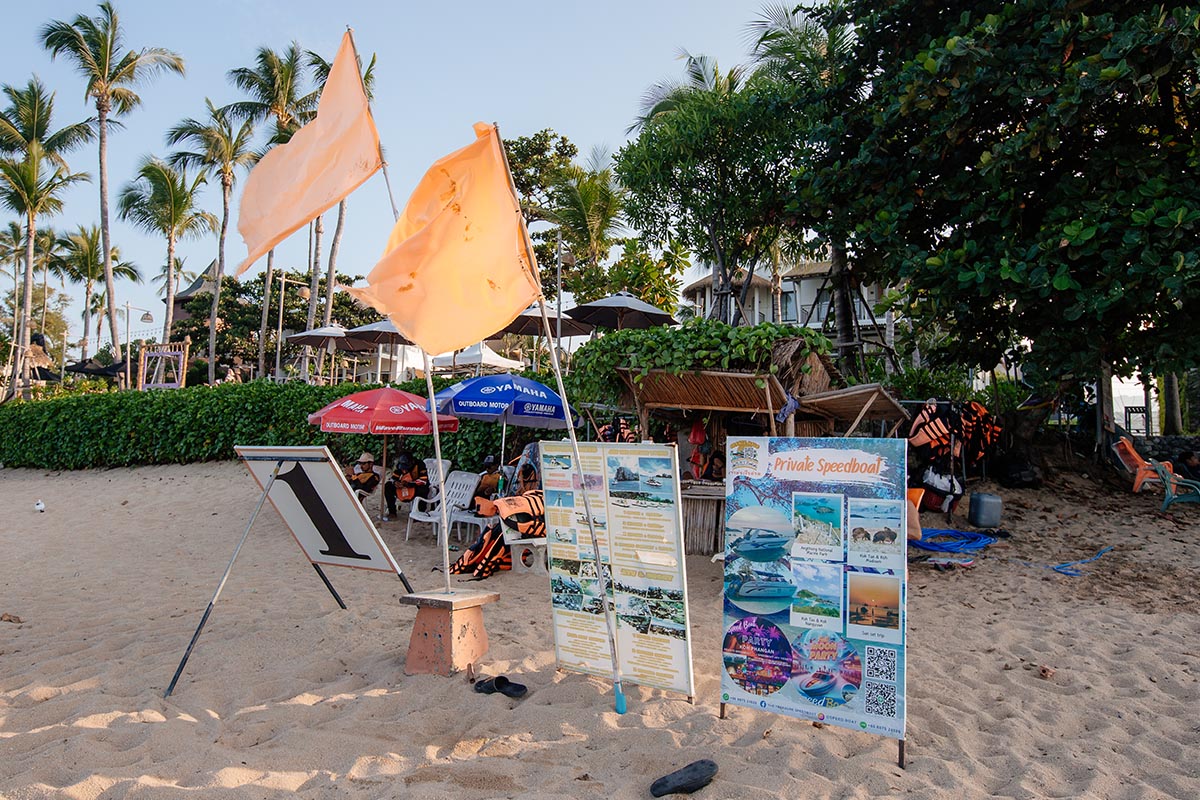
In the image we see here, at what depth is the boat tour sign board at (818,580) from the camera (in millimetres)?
3178

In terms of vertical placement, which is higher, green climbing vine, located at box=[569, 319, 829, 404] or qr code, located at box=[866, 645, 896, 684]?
green climbing vine, located at box=[569, 319, 829, 404]

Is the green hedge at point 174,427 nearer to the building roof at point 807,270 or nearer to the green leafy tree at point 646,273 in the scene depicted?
the green leafy tree at point 646,273

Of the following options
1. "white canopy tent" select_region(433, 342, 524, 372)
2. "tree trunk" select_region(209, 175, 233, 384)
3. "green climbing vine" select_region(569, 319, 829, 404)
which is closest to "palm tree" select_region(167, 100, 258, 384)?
"tree trunk" select_region(209, 175, 233, 384)

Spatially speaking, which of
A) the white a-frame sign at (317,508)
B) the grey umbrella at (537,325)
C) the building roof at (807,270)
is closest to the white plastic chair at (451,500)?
the white a-frame sign at (317,508)

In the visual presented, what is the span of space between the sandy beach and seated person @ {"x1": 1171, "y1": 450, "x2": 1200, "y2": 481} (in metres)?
4.83

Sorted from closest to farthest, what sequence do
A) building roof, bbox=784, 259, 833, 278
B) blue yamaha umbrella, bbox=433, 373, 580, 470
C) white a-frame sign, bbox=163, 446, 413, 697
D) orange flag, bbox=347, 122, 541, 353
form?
1. orange flag, bbox=347, 122, 541, 353
2. white a-frame sign, bbox=163, 446, 413, 697
3. blue yamaha umbrella, bbox=433, 373, 580, 470
4. building roof, bbox=784, 259, 833, 278

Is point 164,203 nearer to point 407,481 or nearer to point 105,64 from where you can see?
point 105,64

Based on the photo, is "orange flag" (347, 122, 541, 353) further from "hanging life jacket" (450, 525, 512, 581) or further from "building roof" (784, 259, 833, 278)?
"building roof" (784, 259, 833, 278)

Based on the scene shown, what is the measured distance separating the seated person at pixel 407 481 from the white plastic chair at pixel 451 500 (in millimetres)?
246

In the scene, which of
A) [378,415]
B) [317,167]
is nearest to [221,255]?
[378,415]

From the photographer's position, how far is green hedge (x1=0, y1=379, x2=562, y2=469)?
45.3ft

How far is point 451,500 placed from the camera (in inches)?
364

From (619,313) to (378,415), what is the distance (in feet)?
18.8

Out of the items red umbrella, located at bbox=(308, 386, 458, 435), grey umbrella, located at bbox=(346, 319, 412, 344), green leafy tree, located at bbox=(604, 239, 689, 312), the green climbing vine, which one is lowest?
red umbrella, located at bbox=(308, 386, 458, 435)
